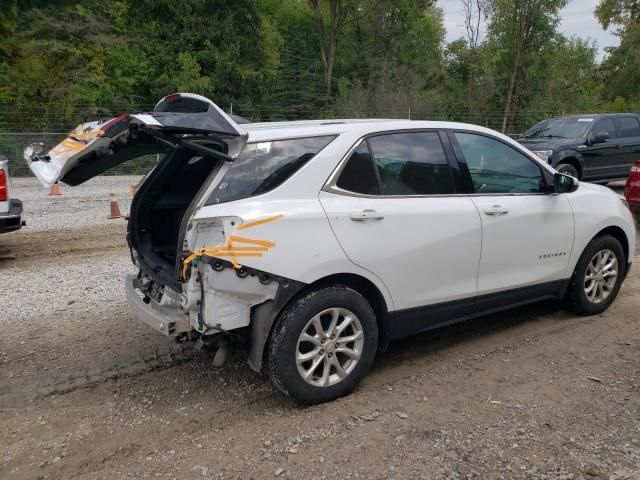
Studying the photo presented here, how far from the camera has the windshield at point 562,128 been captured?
479 inches

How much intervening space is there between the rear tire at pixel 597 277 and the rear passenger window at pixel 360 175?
2.33 metres

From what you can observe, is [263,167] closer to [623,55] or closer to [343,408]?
[343,408]

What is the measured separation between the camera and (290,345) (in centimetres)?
334

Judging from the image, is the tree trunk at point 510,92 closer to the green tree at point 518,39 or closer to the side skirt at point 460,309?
the green tree at point 518,39

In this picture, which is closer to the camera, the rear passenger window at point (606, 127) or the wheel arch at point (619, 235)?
the wheel arch at point (619, 235)

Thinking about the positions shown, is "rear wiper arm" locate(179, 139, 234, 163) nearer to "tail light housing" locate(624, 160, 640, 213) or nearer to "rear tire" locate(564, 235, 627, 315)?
"rear tire" locate(564, 235, 627, 315)

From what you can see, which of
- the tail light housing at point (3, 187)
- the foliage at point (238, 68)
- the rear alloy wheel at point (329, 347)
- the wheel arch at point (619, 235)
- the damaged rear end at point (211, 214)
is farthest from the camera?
the foliage at point (238, 68)

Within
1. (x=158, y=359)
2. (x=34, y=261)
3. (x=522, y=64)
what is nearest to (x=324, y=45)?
(x=522, y=64)

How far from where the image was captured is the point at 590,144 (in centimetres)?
1186

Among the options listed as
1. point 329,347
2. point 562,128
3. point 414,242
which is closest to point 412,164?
point 414,242

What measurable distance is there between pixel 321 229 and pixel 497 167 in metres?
1.86

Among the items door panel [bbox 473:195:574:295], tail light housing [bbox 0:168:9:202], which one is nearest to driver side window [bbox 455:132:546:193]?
door panel [bbox 473:195:574:295]

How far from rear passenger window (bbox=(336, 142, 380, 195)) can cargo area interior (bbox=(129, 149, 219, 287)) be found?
1089 mm

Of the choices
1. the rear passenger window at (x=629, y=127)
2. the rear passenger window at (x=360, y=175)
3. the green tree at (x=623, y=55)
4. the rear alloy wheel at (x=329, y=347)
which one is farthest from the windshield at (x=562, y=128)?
the green tree at (x=623, y=55)
